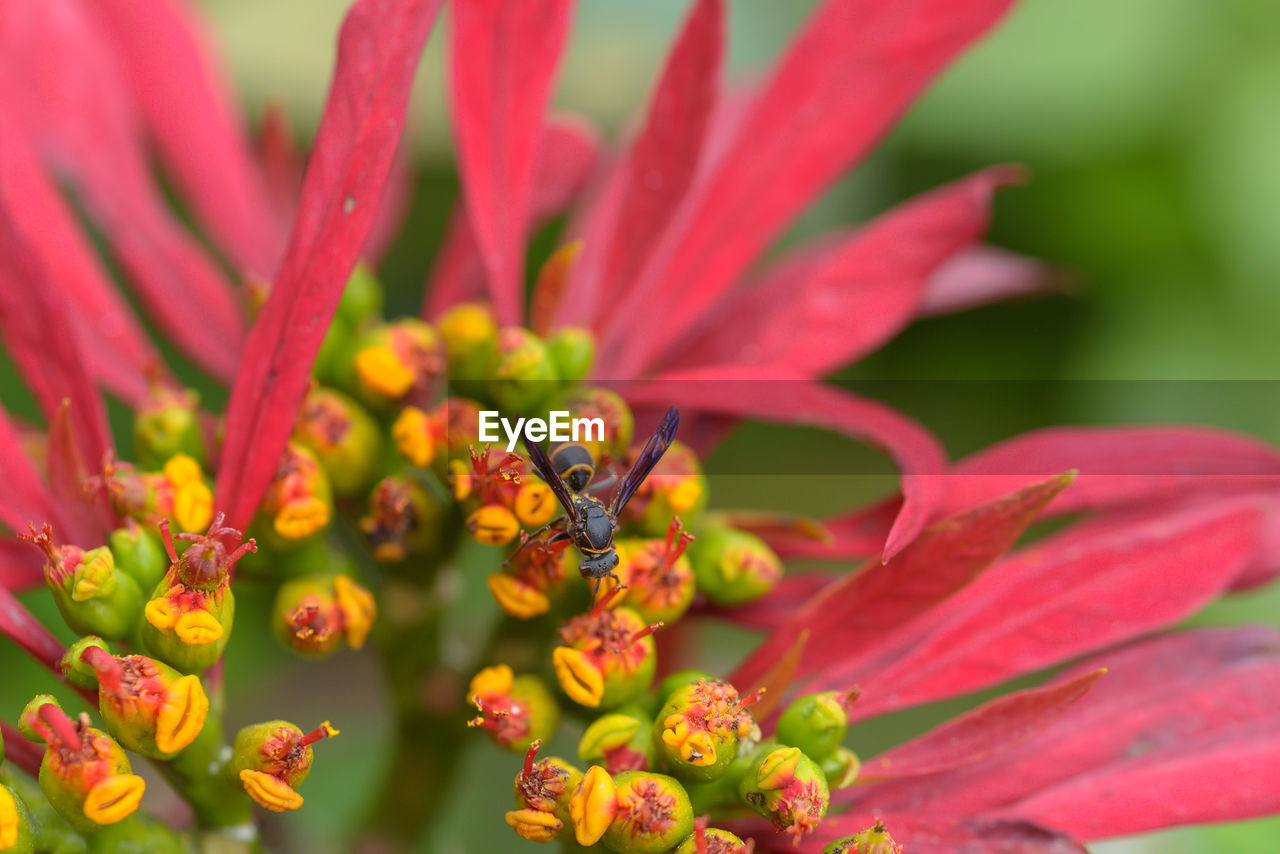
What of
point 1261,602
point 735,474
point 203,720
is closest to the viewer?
point 203,720

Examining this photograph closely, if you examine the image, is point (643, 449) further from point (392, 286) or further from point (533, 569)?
point (392, 286)

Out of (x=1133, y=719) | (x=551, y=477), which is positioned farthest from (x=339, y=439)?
(x=1133, y=719)

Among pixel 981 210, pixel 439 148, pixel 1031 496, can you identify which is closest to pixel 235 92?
pixel 439 148

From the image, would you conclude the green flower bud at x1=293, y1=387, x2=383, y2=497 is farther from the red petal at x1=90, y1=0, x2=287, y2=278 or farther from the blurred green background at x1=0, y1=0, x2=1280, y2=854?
the blurred green background at x1=0, y1=0, x2=1280, y2=854

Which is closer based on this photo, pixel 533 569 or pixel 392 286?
pixel 533 569

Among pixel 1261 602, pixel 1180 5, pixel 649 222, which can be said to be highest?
pixel 1180 5

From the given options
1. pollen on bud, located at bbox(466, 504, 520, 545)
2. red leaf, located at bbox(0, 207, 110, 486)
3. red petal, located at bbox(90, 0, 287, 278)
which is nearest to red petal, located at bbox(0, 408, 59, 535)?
red leaf, located at bbox(0, 207, 110, 486)

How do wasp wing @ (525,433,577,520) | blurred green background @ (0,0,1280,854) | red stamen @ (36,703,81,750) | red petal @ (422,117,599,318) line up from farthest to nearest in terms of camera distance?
blurred green background @ (0,0,1280,854) → red petal @ (422,117,599,318) → wasp wing @ (525,433,577,520) → red stamen @ (36,703,81,750)
